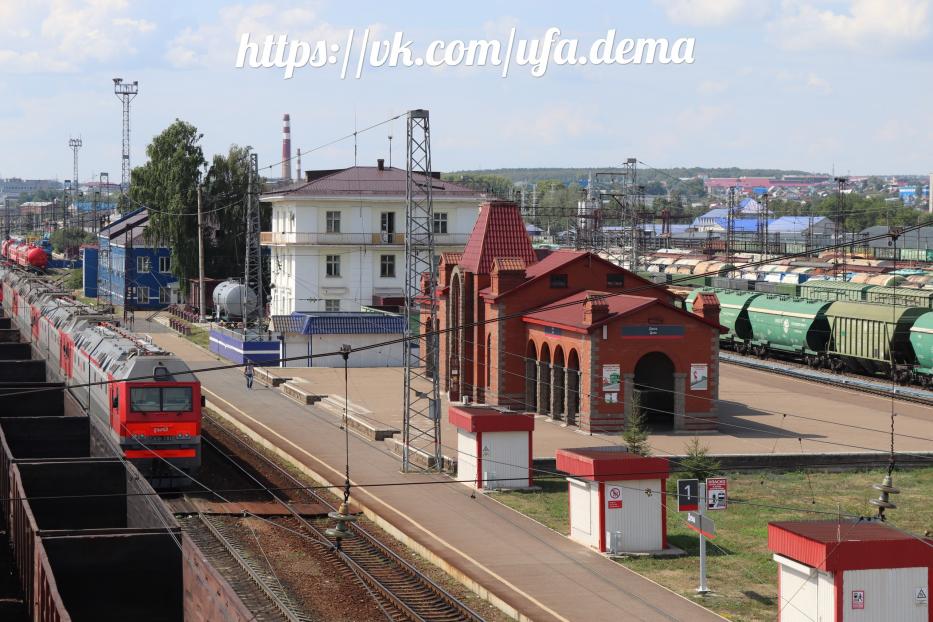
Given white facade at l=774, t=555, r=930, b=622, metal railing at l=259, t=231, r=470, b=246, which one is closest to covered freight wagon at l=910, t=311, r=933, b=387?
white facade at l=774, t=555, r=930, b=622

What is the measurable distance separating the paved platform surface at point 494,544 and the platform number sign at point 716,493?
94.0 inches

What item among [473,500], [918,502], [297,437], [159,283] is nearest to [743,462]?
[918,502]

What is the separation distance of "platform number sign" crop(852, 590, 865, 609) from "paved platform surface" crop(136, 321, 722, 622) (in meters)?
2.81

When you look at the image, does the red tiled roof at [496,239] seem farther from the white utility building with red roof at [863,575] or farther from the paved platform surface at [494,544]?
the white utility building with red roof at [863,575]

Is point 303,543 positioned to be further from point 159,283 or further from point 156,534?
point 159,283

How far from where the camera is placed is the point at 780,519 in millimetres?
31547

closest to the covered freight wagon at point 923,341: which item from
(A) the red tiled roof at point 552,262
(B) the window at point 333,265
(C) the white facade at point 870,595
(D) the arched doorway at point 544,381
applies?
(A) the red tiled roof at point 552,262

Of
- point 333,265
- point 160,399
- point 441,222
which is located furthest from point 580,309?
point 441,222

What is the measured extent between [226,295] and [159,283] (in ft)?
71.8

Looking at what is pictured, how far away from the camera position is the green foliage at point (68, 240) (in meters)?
167

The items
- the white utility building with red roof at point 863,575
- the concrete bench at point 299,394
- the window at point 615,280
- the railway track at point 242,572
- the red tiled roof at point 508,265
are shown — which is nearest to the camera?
the white utility building with red roof at point 863,575

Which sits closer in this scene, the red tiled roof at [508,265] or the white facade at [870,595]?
Result: the white facade at [870,595]

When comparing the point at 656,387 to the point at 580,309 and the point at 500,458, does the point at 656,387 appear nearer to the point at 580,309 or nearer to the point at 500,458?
the point at 580,309

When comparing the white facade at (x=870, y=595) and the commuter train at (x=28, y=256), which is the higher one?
the commuter train at (x=28, y=256)
